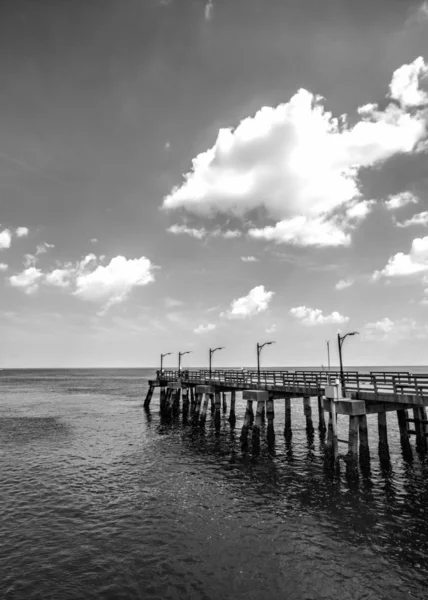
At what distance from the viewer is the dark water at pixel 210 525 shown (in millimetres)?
11188

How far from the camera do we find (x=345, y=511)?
16.3 metres

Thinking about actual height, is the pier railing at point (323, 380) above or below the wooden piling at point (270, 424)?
above

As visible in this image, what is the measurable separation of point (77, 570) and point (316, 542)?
332 inches

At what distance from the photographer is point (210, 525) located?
15.2 meters

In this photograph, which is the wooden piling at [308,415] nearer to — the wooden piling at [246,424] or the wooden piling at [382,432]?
the wooden piling at [246,424]

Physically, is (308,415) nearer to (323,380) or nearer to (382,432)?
(323,380)

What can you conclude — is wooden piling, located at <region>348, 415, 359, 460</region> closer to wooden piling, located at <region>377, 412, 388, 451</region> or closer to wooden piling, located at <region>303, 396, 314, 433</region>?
wooden piling, located at <region>377, 412, 388, 451</region>

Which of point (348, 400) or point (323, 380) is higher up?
point (323, 380)

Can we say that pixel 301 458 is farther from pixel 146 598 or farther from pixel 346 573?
pixel 146 598

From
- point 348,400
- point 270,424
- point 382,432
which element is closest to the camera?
point 348,400

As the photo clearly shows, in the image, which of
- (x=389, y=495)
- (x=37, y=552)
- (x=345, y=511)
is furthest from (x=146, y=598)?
(x=389, y=495)

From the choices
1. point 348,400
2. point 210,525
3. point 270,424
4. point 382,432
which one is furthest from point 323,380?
point 210,525

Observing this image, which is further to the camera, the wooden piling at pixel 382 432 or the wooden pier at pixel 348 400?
the wooden piling at pixel 382 432

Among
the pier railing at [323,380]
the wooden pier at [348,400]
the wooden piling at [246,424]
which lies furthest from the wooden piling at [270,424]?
the wooden piling at [246,424]
